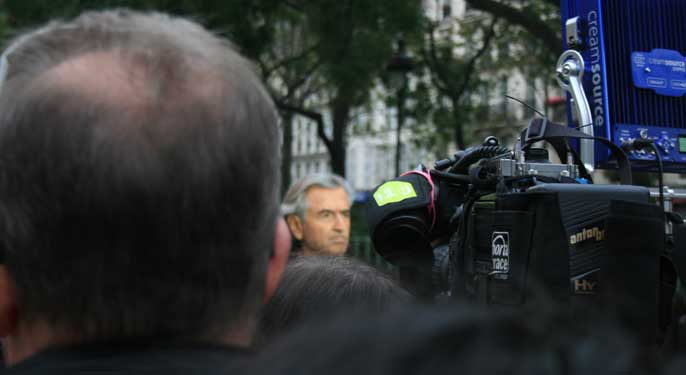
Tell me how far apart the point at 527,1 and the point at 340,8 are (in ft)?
10.3

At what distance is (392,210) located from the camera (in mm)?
1795

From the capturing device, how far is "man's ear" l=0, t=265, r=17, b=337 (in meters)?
0.88

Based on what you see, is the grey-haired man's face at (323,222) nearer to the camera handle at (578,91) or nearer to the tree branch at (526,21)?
the camera handle at (578,91)

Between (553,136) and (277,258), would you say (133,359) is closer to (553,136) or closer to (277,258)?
(277,258)

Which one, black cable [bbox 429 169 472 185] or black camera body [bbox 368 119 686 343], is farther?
black cable [bbox 429 169 472 185]

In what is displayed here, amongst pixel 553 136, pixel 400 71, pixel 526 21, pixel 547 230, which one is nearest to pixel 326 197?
pixel 553 136

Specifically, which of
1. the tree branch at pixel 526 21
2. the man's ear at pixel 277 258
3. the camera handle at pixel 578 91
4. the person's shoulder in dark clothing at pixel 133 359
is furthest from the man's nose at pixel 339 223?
the tree branch at pixel 526 21

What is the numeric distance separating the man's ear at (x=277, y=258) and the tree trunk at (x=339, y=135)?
14193mm

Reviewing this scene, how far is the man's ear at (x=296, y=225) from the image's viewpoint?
502cm

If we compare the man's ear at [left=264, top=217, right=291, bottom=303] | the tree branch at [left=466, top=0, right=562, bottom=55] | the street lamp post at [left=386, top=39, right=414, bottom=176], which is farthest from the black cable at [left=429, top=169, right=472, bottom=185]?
the street lamp post at [left=386, top=39, right=414, bottom=176]

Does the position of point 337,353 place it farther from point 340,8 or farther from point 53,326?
point 340,8

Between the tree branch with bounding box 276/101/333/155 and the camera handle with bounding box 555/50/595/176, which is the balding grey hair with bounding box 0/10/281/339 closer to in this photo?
the camera handle with bounding box 555/50/595/176

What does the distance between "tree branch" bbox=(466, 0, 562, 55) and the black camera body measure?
27.8 ft

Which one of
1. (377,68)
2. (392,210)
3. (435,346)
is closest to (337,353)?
(435,346)
